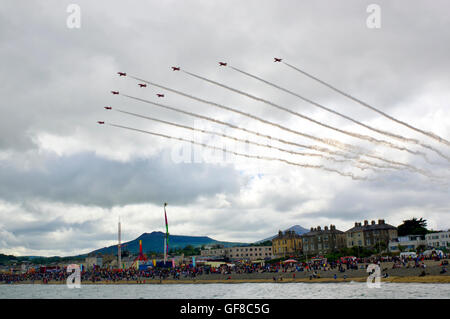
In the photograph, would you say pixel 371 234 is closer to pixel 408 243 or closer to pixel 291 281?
pixel 408 243

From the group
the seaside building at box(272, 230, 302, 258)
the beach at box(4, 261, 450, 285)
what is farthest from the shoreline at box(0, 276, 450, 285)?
the seaside building at box(272, 230, 302, 258)

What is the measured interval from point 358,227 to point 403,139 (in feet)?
291

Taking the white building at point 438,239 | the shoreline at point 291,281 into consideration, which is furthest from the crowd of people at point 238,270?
the white building at point 438,239

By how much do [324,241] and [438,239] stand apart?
3754 centimetres

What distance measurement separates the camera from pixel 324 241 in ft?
505

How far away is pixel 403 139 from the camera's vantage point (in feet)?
217

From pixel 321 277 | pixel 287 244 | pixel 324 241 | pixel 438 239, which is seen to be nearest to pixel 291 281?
pixel 321 277

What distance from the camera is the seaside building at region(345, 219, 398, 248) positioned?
141375 mm

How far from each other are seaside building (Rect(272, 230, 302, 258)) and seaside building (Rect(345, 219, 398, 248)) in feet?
71.7

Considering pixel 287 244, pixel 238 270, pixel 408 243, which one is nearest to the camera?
pixel 238 270

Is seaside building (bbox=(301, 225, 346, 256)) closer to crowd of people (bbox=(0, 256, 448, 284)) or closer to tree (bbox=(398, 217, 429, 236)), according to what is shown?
tree (bbox=(398, 217, 429, 236))

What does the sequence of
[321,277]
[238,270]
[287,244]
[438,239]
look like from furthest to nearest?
1. [287,244]
2. [438,239]
3. [238,270]
4. [321,277]
